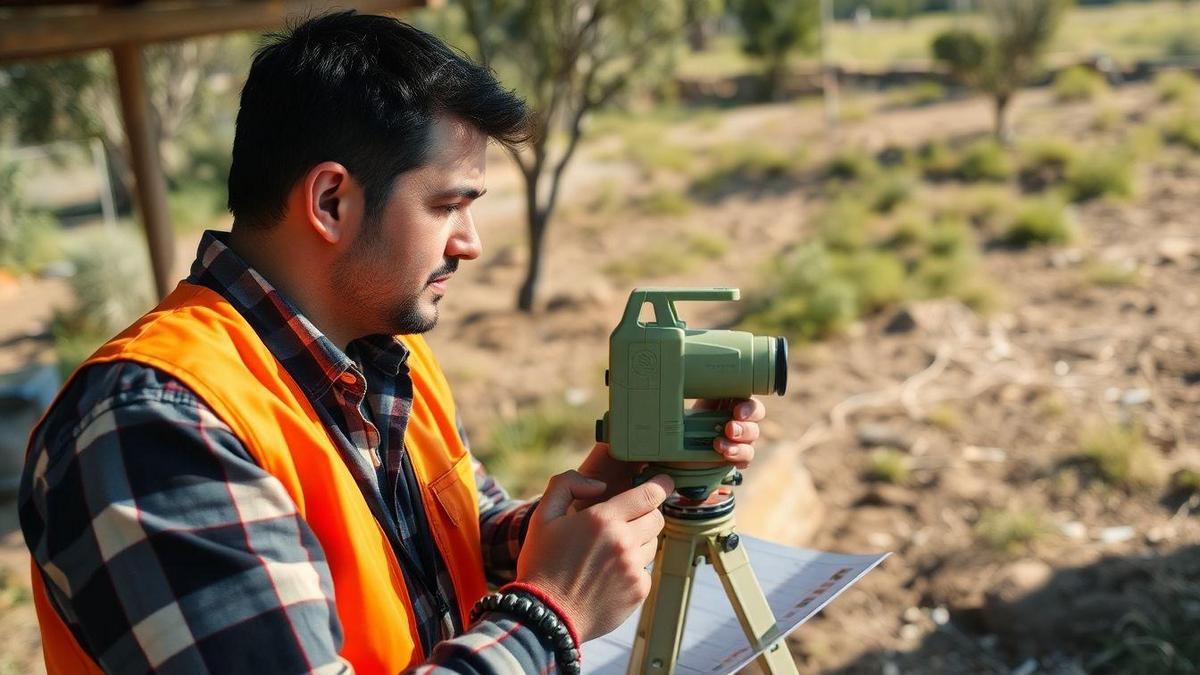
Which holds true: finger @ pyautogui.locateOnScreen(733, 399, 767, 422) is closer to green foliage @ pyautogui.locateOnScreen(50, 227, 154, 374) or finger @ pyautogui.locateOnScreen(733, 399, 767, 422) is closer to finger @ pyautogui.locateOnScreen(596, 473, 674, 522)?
finger @ pyautogui.locateOnScreen(596, 473, 674, 522)

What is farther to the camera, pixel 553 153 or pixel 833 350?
pixel 553 153

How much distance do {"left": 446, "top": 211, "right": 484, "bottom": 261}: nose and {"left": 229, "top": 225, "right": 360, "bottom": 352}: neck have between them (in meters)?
0.18

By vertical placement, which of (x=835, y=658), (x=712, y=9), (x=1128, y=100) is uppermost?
(x=712, y=9)

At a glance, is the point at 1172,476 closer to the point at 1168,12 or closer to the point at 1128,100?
the point at 1128,100

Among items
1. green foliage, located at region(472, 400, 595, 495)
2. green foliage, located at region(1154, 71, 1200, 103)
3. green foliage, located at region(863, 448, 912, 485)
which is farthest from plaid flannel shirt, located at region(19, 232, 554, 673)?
green foliage, located at region(1154, 71, 1200, 103)

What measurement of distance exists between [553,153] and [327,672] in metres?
16.8

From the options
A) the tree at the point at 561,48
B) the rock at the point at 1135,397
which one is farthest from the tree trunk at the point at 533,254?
the rock at the point at 1135,397

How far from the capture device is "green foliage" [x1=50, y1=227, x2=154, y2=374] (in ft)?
29.1

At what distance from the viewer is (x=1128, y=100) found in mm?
14312

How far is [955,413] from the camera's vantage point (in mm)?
5668

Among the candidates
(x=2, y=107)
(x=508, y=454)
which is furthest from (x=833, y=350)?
(x=2, y=107)

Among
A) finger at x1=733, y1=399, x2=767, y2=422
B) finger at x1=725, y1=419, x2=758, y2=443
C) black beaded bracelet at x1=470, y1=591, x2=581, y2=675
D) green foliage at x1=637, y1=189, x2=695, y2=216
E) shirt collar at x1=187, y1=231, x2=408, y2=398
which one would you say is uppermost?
shirt collar at x1=187, y1=231, x2=408, y2=398

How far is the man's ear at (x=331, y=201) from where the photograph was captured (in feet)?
4.74

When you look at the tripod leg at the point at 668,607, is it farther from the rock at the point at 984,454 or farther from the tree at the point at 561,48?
the tree at the point at 561,48
